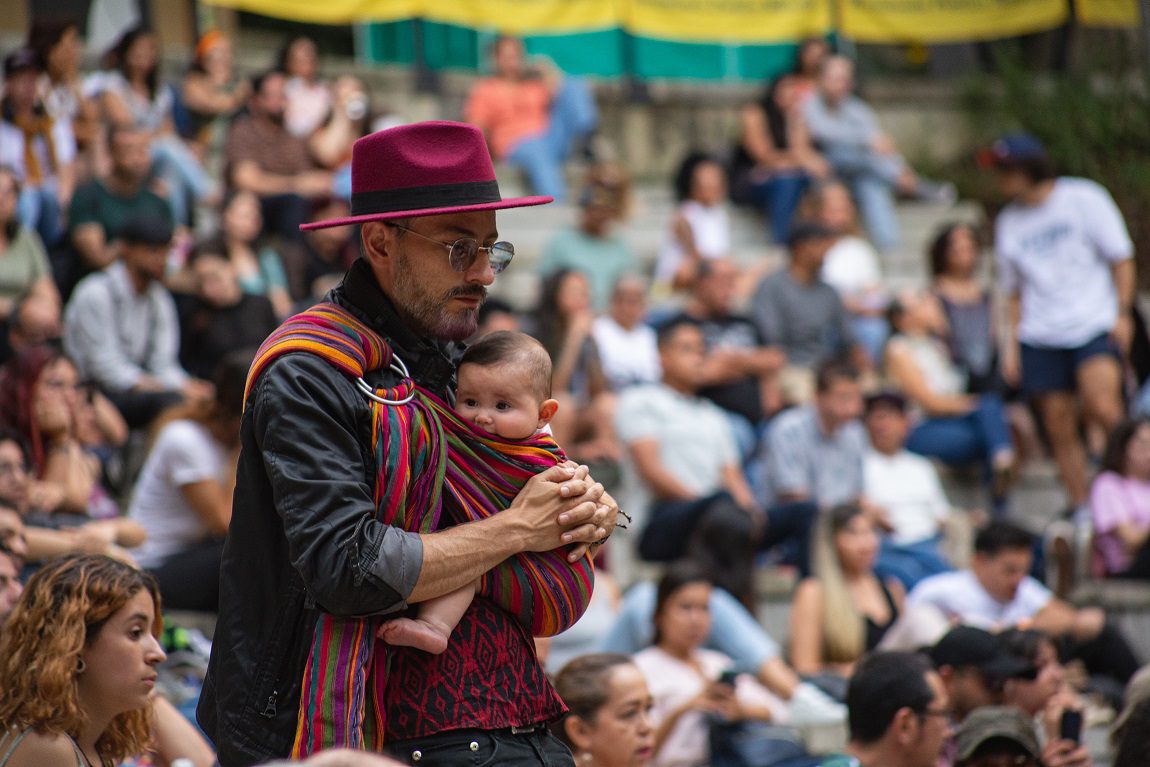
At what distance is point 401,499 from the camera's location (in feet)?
9.82

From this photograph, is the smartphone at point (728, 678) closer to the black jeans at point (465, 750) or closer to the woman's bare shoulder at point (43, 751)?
the woman's bare shoulder at point (43, 751)

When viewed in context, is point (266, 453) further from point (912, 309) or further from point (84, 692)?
point (912, 309)

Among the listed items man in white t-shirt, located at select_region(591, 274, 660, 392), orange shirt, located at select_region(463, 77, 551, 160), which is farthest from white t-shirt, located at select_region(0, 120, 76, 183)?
orange shirt, located at select_region(463, 77, 551, 160)

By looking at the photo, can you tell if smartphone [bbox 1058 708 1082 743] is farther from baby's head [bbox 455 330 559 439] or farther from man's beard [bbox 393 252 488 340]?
man's beard [bbox 393 252 488 340]

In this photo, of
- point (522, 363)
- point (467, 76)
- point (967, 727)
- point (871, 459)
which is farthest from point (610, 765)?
point (467, 76)

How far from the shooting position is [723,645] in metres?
6.99

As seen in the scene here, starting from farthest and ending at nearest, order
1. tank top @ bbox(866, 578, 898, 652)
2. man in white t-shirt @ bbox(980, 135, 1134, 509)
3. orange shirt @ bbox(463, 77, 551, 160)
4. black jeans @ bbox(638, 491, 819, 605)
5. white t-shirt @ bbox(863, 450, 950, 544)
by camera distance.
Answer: orange shirt @ bbox(463, 77, 551, 160) → man in white t-shirt @ bbox(980, 135, 1134, 509) → white t-shirt @ bbox(863, 450, 950, 544) → black jeans @ bbox(638, 491, 819, 605) → tank top @ bbox(866, 578, 898, 652)

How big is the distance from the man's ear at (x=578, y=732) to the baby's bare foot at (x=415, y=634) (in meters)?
1.95

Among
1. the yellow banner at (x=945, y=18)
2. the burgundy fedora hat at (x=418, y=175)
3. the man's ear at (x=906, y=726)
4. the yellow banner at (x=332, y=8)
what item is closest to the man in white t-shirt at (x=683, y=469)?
the man's ear at (x=906, y=726)

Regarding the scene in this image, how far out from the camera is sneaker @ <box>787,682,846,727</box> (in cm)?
655

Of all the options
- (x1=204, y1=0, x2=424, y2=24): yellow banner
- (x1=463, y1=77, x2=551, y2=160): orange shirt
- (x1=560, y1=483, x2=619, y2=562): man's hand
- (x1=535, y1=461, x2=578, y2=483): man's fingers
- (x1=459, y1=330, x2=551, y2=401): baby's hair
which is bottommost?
(x1=463, y1=77, x2=551, y2=160): orange shirt

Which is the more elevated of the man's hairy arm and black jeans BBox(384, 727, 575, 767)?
the man's hairy arm

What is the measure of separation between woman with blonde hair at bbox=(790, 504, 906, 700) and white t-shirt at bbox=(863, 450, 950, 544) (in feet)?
3.28

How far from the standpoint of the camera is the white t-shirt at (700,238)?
11445 millimetres
